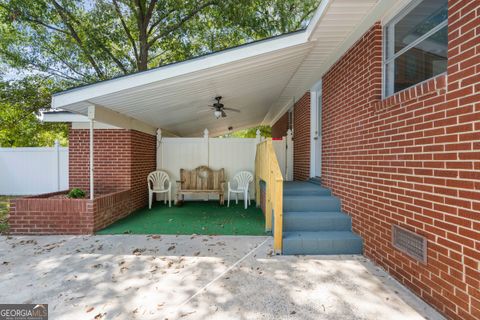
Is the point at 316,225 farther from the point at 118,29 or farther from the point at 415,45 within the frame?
the point at 118,29

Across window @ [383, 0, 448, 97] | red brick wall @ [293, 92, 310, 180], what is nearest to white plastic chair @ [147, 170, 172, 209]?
red brick wall @ [293, 92, 310, 180]

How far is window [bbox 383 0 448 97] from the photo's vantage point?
7.30ft

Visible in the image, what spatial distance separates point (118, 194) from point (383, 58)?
17.2ft

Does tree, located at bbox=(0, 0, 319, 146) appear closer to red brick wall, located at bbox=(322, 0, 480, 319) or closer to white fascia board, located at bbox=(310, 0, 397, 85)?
white fascia board, located at bbox=(310, 0, 397, 85)

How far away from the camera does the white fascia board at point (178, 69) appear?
3.41 metres

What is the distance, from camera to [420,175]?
2.32 m

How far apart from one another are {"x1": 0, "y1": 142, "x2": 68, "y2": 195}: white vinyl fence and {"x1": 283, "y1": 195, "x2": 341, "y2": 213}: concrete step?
802 centimetres

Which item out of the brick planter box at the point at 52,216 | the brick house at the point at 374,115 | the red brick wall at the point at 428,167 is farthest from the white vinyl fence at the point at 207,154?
the red brick wall at the point at 428,167

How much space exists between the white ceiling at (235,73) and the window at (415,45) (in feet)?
1.39

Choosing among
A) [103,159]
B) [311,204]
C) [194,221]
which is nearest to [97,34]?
[103,159]

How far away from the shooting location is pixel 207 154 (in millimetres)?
7188

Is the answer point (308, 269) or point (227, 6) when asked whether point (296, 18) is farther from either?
point (308, 269)

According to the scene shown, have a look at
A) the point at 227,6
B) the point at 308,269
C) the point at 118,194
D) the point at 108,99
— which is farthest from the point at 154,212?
the point at 227,6

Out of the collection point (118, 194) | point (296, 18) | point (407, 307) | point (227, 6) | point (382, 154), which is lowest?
point (407, 307)
